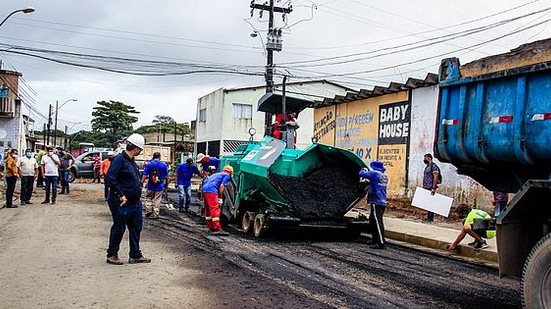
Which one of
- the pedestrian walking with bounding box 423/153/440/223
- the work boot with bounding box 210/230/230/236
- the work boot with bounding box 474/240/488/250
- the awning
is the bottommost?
the work boot with bounding box 210/230/230/236

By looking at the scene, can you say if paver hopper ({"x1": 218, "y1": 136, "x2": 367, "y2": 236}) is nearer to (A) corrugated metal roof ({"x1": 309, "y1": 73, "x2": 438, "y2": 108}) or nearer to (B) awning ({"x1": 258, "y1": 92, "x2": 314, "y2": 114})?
(B) awning ({"x1": 258, "y1": 92, "x2": 314, "y2": 114})

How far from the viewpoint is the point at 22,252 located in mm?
8617

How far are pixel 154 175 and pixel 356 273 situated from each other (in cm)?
738

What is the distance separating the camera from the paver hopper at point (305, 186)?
10859 mm

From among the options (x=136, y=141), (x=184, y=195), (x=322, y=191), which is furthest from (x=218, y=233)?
(x=184, y=195)

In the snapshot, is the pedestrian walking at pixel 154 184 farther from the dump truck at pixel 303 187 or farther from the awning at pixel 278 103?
the dump truck at pixel 303 187

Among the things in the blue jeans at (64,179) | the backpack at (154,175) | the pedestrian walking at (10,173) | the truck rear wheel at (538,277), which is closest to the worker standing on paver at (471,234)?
the truck rear wheel at (538,277)

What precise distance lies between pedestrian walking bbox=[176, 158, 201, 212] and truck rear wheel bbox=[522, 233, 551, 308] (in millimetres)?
11436

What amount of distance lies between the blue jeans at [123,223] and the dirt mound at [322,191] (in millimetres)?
3337

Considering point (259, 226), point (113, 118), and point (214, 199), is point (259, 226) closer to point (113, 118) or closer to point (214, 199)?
point (214, 199)

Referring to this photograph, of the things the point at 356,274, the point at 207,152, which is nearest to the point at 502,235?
the point at 356,274

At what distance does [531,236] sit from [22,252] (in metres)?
6.83

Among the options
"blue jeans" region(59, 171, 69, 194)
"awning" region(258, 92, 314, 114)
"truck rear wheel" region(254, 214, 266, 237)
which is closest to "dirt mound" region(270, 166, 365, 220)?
"truck rear wheel" region(254, 214, 266, 237)

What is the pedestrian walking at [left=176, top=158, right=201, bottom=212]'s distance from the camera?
15734 millimetres
